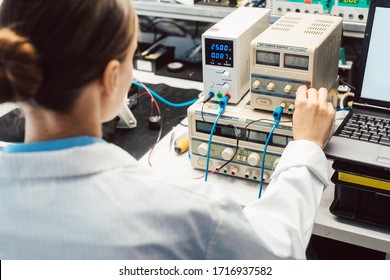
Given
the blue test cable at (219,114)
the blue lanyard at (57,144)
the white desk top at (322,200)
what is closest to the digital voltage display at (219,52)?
the blue test cable at (219,114)

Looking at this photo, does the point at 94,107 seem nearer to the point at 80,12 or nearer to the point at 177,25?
the point at 80,12

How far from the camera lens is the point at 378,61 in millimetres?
1479

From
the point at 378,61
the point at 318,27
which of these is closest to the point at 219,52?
the point at 318,27

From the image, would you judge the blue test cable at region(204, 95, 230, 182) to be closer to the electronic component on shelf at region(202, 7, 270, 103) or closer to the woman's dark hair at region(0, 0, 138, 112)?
the electronic component on shelf at region(202, 7, 270, 103)

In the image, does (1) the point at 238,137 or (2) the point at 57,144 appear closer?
(2) the point at 57,144

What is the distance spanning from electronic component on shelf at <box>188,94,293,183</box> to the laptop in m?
0.16

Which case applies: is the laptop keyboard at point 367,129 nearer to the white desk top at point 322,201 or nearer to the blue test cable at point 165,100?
the white desk top at point 322,201

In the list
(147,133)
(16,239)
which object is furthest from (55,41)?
(147,133)

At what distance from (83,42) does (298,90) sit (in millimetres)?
711

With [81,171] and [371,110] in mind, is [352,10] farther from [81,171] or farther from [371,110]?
[81,171]

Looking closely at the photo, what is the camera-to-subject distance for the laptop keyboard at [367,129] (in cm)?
139

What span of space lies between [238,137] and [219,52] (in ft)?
0.83

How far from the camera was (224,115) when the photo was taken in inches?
59.1

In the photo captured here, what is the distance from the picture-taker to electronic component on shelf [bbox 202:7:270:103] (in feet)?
4.89
